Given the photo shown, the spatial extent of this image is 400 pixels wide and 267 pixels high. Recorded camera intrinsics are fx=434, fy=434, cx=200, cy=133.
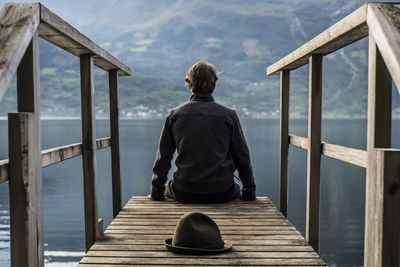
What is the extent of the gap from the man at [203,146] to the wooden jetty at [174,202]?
6.9 inches

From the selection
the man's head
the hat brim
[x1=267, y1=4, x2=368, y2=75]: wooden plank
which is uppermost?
[x1=267, y1=4, x2=368, y2=75]: wooden plank

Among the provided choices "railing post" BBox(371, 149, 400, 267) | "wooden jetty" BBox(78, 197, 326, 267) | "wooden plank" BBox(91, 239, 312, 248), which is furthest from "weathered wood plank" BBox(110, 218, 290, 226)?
"railing post" BBox(371, 149, 400, 267)

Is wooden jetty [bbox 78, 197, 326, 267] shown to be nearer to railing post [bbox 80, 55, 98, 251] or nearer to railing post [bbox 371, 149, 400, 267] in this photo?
railing post [bbox 80, 55, 98, 251]

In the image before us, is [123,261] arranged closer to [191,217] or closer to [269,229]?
[191,217]

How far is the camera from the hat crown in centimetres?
234

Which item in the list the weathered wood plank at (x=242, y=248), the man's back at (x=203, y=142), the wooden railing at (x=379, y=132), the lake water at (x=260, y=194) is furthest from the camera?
the lake water at (x=260, y=194)

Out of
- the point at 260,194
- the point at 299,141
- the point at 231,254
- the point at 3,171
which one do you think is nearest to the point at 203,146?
the point at 299,141

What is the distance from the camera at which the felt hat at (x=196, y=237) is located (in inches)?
91.9

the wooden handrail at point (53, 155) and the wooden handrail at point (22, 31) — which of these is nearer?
the wooden handrail at point (22, 31)

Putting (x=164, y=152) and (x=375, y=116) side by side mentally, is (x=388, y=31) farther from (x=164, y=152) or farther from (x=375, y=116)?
(x=164, y=152)

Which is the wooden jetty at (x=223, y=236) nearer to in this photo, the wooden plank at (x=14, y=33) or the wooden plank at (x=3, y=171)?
the wooden plank at (x=3, y=171)

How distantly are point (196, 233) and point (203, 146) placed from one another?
3.67 feet

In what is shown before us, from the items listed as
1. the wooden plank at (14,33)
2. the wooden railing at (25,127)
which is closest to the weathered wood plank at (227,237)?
the wooden railing at (25,127)

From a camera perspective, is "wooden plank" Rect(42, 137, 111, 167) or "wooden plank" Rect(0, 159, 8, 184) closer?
"wooden plank" Rect(0, 159, 8, 184)
